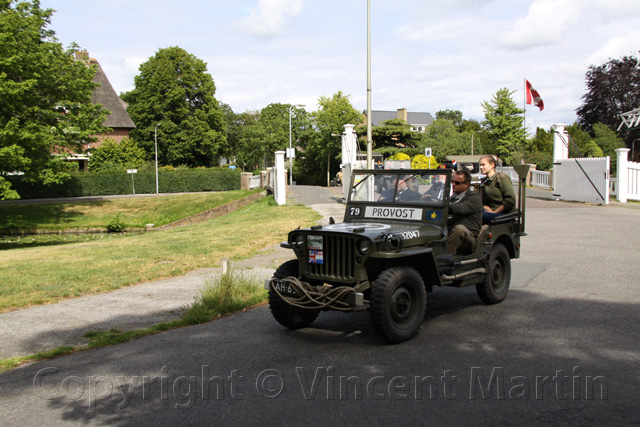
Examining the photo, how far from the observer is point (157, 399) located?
173 inches

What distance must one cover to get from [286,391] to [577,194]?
76.4ft

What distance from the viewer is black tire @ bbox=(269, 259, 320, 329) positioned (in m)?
6.11

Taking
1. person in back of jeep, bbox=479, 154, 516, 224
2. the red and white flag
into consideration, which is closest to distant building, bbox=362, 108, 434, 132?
the red and white flag

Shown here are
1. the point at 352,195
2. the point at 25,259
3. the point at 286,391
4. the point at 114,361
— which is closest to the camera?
the point at 286,391

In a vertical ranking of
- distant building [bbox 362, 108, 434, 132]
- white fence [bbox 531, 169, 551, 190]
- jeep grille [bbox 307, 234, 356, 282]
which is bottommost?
jeep grille [bbox 307, 234, 356, 282]

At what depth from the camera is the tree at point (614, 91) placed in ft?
156

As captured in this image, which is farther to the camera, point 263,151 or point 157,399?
point 263,151

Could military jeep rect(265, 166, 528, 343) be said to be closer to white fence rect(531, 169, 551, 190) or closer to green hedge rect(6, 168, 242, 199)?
white fence rect(531, 169, 551, 190)

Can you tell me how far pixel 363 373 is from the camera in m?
4.83

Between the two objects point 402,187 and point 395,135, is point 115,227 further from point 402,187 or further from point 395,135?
point 395,135

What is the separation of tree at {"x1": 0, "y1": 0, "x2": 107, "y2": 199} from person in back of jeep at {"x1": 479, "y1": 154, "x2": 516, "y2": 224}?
81.5 ft

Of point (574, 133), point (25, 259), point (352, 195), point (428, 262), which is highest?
point (574, 133)

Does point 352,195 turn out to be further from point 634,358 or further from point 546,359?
point 634,358

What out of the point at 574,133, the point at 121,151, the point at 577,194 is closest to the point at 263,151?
the point at 121,151
